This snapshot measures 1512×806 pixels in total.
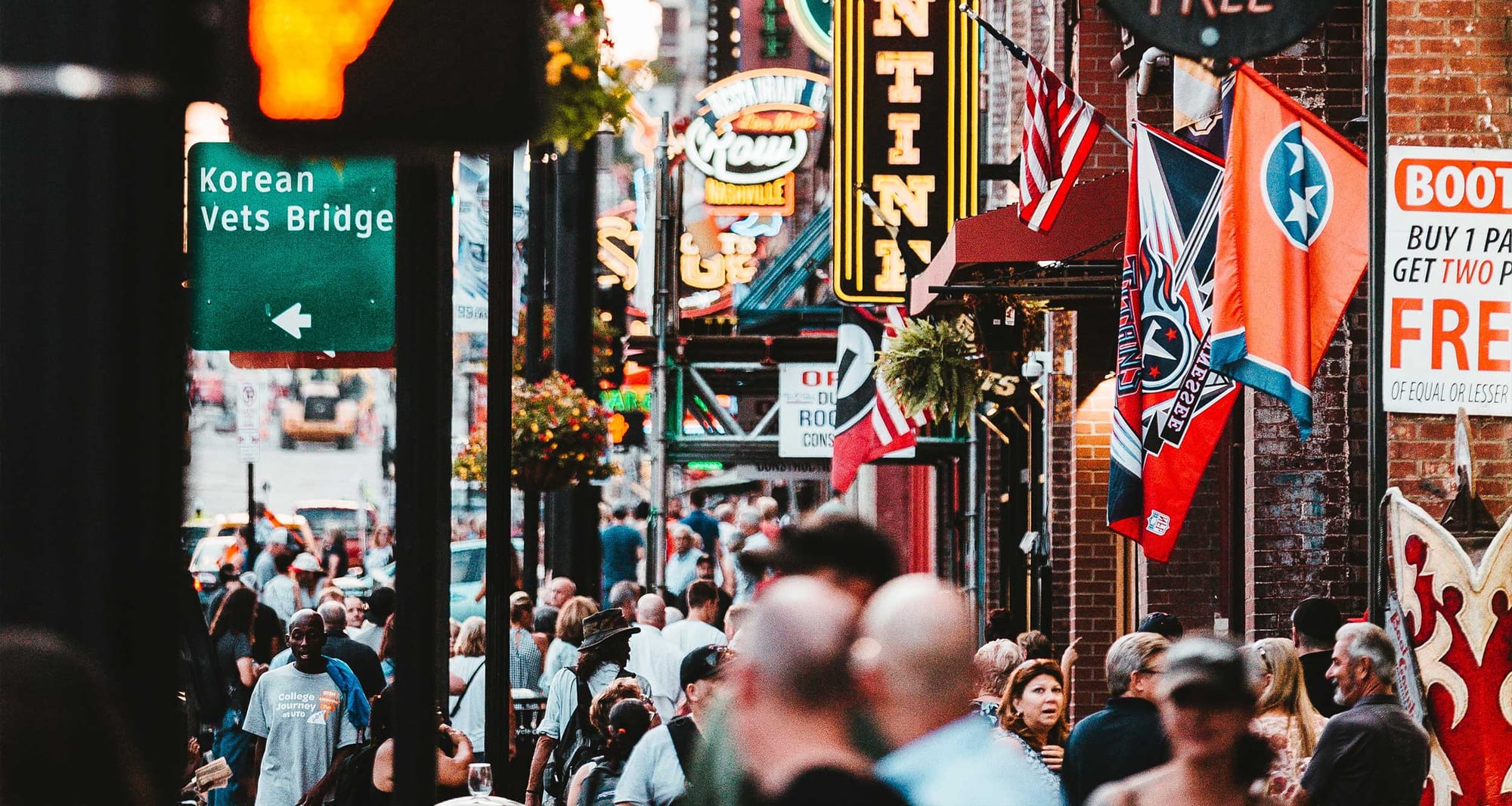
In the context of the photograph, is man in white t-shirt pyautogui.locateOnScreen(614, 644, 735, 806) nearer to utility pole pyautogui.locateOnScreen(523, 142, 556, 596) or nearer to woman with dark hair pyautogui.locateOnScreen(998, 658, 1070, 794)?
woman with dark hair pyautogui.locateOnScreen(998, 658, 1070, 794)

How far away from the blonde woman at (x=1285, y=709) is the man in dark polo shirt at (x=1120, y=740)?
0.71m

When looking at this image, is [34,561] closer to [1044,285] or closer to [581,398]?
[1044,285]

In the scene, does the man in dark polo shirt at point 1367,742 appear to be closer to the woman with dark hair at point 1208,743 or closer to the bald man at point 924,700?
the woman with dark hair at point 1208,743

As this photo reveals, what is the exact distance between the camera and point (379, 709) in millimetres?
7934

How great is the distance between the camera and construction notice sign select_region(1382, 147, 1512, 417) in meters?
7.87

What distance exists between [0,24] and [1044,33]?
1581cm

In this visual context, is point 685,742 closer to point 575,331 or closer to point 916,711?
point 916,711

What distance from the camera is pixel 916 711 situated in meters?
4.02

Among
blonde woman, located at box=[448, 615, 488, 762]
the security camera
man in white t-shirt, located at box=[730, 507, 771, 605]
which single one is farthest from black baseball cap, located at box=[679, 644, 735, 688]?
man in white t-shirt, located at box=[730, 507, 771, 605]

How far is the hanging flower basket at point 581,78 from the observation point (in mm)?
5242

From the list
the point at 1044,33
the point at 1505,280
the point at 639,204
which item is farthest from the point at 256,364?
the point at 639,204

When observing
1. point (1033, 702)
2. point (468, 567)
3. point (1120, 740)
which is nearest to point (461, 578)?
point (468, 567)

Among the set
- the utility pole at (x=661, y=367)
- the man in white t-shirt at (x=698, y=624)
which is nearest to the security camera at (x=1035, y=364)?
the man in white t-shirt at (x=698, y=624)

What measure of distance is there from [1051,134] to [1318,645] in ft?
14.9
